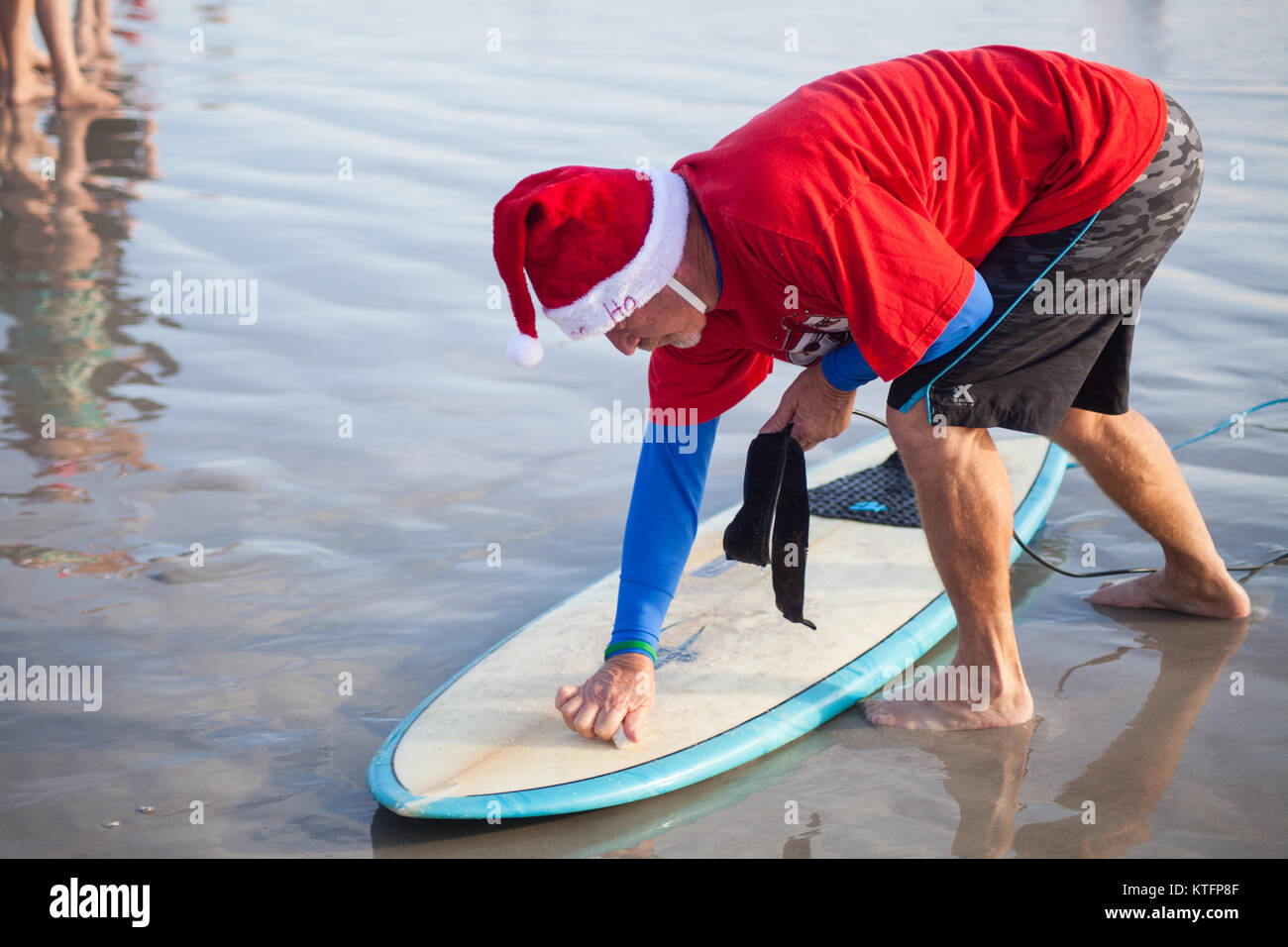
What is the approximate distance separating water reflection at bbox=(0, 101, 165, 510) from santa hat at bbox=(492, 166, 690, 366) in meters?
1.79

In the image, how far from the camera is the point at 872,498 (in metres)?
3.11

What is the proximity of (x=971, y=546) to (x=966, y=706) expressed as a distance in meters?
0.33

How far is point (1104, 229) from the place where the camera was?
2043mm

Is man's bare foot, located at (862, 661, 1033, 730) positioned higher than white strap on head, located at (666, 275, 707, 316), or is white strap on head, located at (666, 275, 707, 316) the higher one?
white strap on head, located at (666, 275, 707, 316)

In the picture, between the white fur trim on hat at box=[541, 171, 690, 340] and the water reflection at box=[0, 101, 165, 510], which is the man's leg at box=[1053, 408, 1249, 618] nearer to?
the white fur trim on hat at box=[541, 171, 690, 340]

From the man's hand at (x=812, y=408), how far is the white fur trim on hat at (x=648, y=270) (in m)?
0.39

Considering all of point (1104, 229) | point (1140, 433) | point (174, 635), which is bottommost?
point (174, 635)

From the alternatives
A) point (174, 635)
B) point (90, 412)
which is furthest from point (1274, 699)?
point (90, 412)

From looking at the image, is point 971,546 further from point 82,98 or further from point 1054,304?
point 82,98

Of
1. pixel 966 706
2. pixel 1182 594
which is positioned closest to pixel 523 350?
pixel 966 706

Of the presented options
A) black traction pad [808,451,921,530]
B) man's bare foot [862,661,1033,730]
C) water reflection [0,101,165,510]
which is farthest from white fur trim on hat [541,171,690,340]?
water reflection [0,101,165,510]

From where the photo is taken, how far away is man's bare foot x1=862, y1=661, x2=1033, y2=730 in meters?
2.23

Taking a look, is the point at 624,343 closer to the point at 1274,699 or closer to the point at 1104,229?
the point at 1104,229
